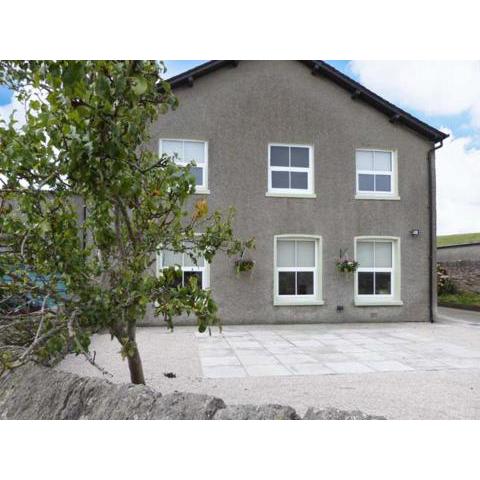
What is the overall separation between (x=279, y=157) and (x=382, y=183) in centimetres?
317

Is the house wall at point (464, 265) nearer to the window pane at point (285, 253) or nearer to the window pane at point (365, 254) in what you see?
the window pane at point (365, 254)

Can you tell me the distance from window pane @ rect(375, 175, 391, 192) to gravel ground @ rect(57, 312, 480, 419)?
593cm

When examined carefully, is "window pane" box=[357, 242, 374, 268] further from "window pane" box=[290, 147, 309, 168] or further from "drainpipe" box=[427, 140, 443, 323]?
"window pane" box=[290, 147, 309, 168]

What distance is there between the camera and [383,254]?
10.2m

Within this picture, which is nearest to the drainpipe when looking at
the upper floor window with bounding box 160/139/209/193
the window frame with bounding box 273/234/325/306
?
the window frame with bounding box 273/234/325/306

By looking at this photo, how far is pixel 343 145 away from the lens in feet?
32.4

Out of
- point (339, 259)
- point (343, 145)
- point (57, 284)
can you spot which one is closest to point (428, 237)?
point (339, 259)

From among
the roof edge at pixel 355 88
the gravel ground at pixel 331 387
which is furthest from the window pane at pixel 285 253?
the roof edge at pixel 355 88

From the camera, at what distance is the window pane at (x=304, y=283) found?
9750 millimetres

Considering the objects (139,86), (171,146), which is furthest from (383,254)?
(139,86)

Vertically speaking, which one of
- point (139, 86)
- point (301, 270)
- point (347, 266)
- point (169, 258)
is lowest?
point (301, 270)

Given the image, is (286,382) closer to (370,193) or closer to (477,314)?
(370,193)

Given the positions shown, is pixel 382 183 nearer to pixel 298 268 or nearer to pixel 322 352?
pixel 298 268

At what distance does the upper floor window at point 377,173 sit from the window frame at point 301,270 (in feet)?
6.70
